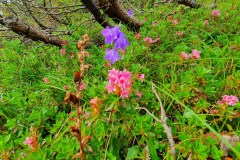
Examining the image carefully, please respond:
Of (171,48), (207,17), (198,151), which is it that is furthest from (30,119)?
(207,17)

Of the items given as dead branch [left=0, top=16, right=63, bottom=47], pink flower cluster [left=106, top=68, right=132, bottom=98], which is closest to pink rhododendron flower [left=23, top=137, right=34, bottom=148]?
pink flower cluster [left=106, top=68, right=132, bottom=98]

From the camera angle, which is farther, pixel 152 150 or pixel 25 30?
pixel 25 30

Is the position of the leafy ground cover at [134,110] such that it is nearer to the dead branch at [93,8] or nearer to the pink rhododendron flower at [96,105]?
the pink rhododendron flower at [96,105]

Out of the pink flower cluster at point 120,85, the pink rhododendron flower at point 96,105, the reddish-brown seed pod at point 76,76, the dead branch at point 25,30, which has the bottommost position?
the dead branch at point 25,30

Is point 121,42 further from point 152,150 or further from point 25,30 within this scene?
point 25,30

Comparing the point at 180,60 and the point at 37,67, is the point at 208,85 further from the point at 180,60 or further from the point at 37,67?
the point at 37,67

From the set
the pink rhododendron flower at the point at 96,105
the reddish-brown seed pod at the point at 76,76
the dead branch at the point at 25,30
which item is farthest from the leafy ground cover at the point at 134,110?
the reddish-brown seed pod at the point at 76,76

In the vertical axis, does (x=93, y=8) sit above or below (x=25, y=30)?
above

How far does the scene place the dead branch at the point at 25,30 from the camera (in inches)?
96.9

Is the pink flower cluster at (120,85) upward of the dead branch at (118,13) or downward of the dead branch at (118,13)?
upward

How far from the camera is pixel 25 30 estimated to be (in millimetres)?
2629

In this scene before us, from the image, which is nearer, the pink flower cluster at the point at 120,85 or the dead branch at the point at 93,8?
the pink flower cluster at the point at 120,85

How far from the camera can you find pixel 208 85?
1.55 metres

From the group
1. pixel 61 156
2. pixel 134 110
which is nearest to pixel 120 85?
pixel 134 110
